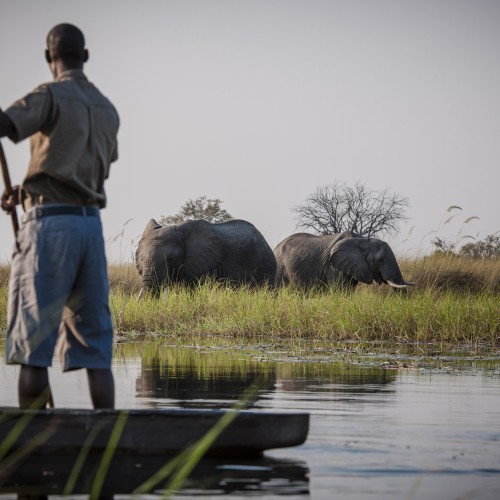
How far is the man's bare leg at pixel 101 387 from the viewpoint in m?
6.61

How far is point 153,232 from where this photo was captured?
2812cm

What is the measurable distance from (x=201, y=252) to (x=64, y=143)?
2146 cm

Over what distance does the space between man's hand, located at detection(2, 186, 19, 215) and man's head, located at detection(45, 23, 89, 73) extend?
0.70 m

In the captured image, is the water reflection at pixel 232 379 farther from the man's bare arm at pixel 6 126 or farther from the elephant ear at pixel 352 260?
the elephant ear at pixel 352 260

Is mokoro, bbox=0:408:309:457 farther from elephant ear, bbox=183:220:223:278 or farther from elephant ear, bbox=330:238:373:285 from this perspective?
elephant ear, bbox=330:238:373:285

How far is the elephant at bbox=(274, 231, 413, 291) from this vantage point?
95.2 feet

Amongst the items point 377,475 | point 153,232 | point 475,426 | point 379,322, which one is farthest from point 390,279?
point 377,475

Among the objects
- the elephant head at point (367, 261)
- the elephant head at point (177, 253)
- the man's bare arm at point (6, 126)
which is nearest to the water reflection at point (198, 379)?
the man's bare arm at point (6, 126)

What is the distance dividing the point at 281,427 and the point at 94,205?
149 cm

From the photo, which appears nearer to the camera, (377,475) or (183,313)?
(377,475)

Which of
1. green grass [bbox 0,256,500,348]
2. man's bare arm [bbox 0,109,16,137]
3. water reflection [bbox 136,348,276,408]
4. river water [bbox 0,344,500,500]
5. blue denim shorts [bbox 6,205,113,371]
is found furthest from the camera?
green grass [bbox 0,256,500,348]

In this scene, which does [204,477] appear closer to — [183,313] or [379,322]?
[379,322]

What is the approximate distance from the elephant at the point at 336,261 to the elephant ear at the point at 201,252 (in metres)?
1.74

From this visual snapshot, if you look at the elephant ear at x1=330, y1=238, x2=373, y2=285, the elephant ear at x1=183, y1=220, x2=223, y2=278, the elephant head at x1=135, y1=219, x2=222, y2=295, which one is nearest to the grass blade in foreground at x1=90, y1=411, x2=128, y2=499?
the elephant head at x1=135, y1=219, x2=222, y2=295
